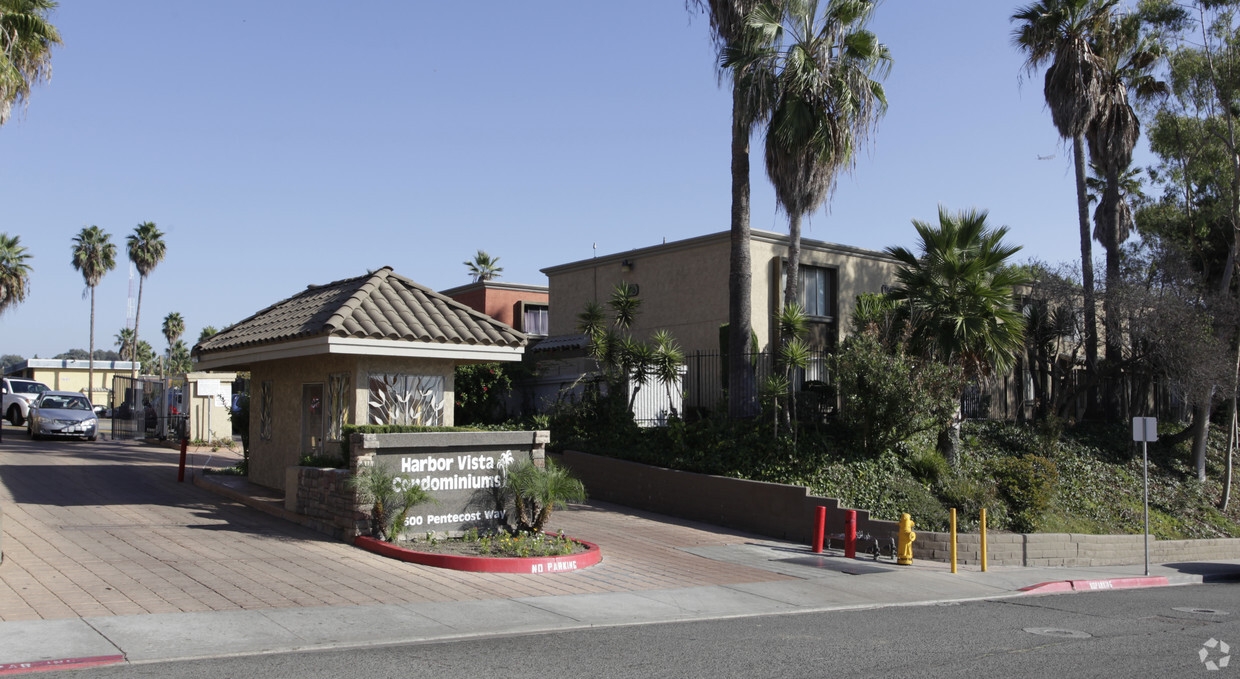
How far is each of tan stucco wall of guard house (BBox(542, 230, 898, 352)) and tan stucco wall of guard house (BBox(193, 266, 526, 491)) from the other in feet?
32.8

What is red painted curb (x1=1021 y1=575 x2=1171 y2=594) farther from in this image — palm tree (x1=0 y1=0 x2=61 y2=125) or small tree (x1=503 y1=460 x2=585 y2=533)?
palm tree (x1=0 y1=0 x2=61 y2=125)

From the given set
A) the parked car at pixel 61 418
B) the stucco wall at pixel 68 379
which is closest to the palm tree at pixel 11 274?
the stucco wall at pixel 68 379

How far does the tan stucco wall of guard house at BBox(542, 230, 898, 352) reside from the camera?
23844mm

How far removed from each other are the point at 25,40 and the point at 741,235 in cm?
1454

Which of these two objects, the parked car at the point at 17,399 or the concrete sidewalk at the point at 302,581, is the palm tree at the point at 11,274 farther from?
the concrete sidewalk at the point at 302,581

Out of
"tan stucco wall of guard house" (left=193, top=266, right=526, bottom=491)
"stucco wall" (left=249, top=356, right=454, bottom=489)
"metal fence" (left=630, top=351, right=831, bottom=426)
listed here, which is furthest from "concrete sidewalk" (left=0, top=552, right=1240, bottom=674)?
"metal fence" (left=630, top=351, right=831, bottom=426)

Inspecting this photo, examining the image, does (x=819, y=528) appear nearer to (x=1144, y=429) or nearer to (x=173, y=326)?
(x=1144, y=429)

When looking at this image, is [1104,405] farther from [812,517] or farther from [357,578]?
[357,578]

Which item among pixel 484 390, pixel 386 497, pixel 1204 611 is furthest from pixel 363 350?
pixel 1204 611

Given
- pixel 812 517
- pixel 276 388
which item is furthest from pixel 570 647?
pixel 276 388

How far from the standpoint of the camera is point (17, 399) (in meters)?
34.1

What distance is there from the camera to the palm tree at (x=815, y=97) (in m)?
18.8

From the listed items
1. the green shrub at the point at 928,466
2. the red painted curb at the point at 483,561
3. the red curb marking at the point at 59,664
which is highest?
the green shrub at the point at 928,466

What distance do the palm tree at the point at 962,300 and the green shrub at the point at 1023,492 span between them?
49.6 inches
